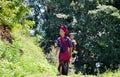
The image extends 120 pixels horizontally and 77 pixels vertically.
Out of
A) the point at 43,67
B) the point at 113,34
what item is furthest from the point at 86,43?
the point at 43,67

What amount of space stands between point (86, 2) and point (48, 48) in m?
6.43

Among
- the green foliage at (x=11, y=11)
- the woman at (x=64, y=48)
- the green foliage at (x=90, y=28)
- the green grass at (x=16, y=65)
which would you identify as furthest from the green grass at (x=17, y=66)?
the green foliage at (x=90, y=28)

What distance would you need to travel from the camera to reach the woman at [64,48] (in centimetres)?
1116

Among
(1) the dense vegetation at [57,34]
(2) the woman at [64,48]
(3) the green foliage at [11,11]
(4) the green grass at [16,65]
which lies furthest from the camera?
(1) the dense vegetation at [57,34]

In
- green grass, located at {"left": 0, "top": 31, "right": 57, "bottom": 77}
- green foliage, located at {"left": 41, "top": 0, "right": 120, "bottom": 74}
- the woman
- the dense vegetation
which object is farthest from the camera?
green foliage, located at {"left": 41, "top": 0, "right": 120, "bottom": 74}

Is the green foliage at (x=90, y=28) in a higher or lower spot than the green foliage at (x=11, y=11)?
lower

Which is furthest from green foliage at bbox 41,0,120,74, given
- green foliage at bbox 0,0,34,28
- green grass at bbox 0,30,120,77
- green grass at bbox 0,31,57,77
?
green foliage at bbox 0,0,34,28

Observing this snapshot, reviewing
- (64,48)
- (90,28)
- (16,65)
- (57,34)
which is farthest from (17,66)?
(57,34)

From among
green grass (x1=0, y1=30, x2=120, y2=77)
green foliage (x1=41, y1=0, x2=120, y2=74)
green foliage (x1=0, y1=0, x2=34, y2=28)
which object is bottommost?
green foliage (x1=41, y1=0, x2=120, y2=74)

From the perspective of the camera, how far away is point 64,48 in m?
11.3

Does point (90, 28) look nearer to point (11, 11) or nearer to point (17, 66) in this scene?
point (11, 11)

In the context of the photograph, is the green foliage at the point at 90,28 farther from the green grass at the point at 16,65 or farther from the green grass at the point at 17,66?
the green grass at the point at 16,65

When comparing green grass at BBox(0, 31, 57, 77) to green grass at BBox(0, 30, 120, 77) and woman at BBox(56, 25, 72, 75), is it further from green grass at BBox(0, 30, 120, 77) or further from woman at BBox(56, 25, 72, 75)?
woman at BBox(56, 25, 72, 75)

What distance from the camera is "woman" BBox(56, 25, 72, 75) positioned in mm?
11157
